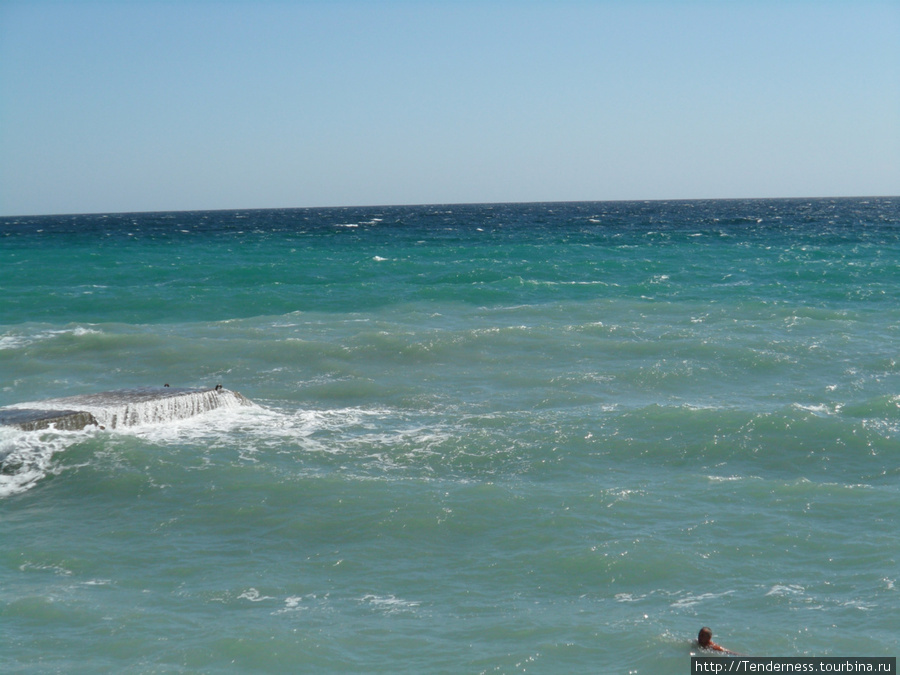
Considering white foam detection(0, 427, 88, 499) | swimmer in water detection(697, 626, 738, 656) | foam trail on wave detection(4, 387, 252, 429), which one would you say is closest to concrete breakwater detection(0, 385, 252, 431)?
foam trail on wave detection(4, 387, 252, 429)

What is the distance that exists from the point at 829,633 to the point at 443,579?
→ 5.09 metres

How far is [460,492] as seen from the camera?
1459 centimetres

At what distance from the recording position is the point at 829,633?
9922 mm

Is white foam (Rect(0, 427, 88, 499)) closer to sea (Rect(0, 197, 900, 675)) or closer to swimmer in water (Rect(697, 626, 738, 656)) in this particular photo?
sea (Rect(0, 197, 900, 675))

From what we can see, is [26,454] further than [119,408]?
No

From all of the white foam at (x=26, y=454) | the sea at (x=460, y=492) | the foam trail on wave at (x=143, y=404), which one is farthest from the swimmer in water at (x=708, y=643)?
the foam trail on wave at (x=143, y=404)

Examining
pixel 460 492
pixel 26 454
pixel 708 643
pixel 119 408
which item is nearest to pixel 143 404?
pixel 119 408

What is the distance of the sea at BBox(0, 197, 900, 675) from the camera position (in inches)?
397

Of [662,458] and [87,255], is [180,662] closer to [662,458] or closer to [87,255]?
[662,458]

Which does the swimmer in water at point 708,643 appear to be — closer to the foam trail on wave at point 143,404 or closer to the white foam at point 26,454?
the white foam at point 26,454

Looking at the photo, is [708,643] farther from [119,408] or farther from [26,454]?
[119,408]

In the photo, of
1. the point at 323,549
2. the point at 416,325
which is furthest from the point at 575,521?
the point at 416,325

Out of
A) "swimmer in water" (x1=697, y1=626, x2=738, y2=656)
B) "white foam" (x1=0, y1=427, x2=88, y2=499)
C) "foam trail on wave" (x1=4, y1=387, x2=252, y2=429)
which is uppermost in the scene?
"foam trail on wave" (x1=4, y1=387, x2=252, y2=429)

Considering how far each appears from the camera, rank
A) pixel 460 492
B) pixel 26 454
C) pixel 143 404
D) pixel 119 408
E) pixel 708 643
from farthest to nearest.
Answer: pixel 143 404 < pixel 119 408 < pixel 26 454 < pixel 460 492 < pixel 708 643
